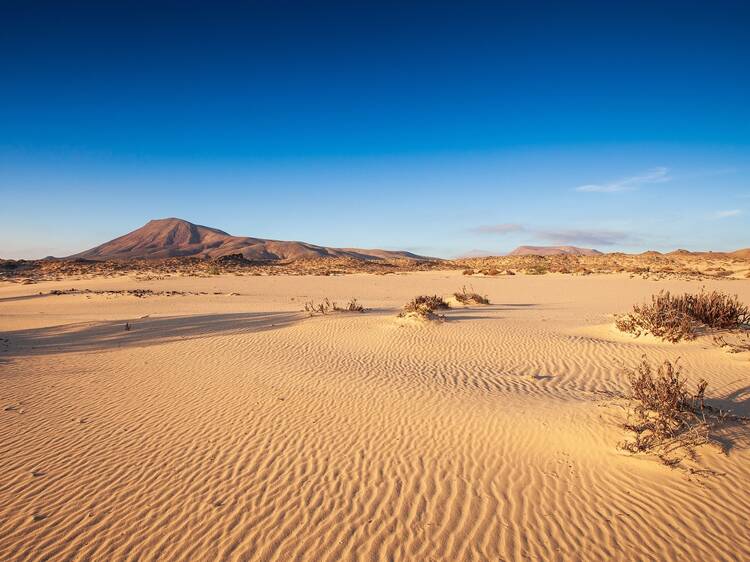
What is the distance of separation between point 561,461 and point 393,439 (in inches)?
75.7

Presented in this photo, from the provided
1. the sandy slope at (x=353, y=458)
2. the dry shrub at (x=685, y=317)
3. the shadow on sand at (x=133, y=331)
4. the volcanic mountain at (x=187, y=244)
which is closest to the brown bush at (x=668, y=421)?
the sandy slope at (x=353, y=458)

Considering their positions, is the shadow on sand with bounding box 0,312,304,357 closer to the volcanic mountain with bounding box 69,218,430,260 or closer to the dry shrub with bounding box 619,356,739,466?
the dry shrub with bounding box 619,356,739,466

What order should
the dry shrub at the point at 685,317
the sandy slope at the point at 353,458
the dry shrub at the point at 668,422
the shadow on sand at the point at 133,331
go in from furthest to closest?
the shadow on sand at the point at 133,331, the dry shrub at the point at 685,317, the dry shrub at the point at 668,422, the sandy slope at the point at 353,458

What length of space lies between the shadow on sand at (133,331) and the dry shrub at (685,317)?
10.5 meters

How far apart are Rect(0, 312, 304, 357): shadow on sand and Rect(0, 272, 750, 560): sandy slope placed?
0.48 meters

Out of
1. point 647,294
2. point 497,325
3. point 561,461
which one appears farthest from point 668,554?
point 647,294

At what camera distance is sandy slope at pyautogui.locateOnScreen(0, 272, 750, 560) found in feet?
11.0

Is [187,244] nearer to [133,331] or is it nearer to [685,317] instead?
[133,331]

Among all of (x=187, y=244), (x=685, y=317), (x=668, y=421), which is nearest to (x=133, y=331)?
(x=668, y=421)

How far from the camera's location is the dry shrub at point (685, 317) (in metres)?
9.94

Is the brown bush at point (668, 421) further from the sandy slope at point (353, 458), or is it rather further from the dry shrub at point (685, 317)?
the dry shrub at point (685, 317)

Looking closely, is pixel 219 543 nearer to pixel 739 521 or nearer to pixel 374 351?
pixel 739 521

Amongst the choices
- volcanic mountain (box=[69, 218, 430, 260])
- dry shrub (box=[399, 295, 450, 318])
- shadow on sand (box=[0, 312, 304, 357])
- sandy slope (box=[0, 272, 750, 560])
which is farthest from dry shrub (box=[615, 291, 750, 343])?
volcanic mountain (box=[69, 218, 430, 260])

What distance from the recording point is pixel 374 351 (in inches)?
400
